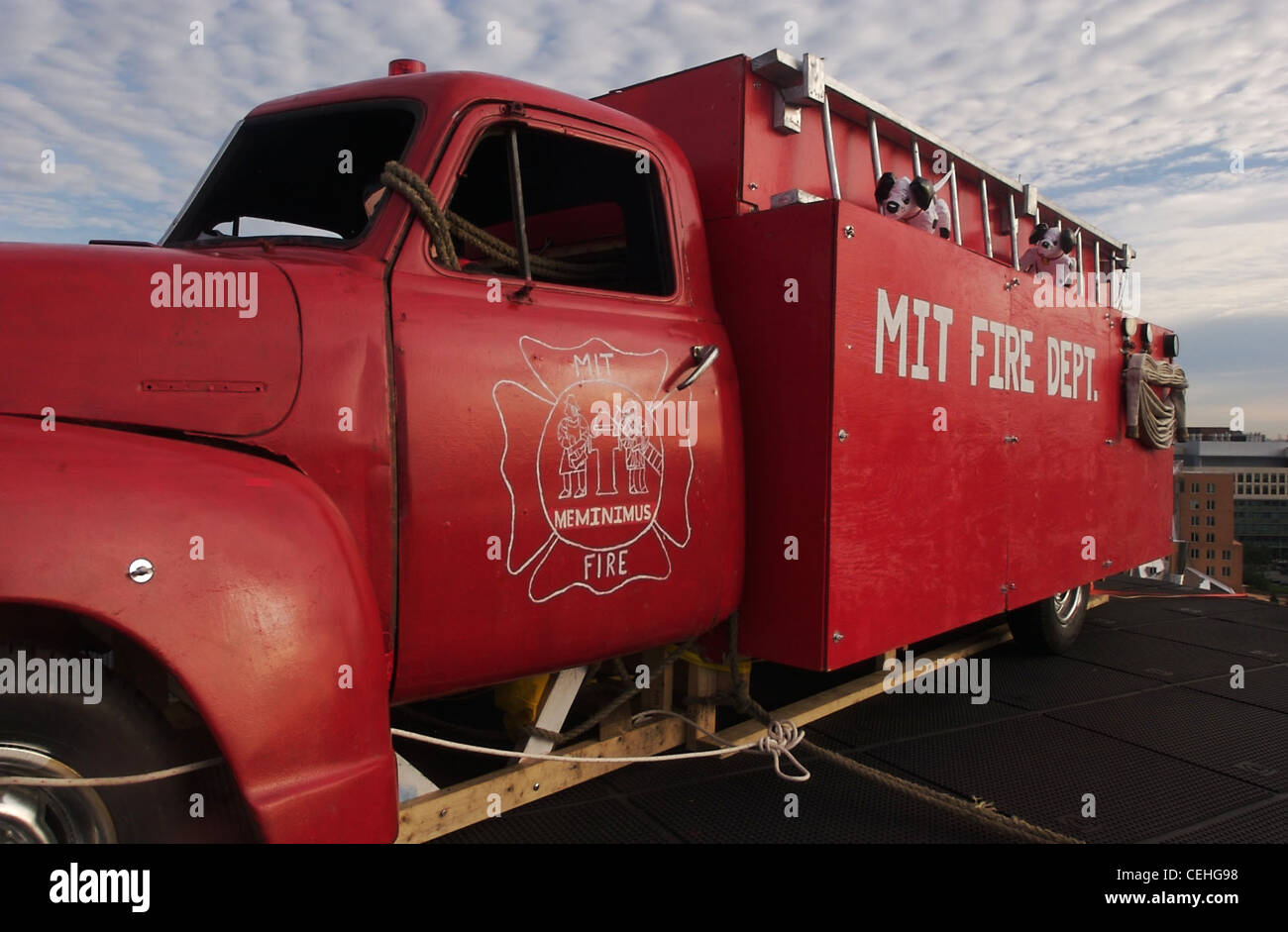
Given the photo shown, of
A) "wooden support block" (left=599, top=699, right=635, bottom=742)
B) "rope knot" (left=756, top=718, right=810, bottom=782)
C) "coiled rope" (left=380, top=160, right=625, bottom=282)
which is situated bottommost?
"rope knot" (left=756, top=718, right=810, bottom=782)

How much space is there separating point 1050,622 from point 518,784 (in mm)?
3723

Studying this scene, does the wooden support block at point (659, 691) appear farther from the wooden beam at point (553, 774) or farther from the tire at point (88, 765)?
the tire at point (88, 765)

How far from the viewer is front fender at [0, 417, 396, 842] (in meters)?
1.53

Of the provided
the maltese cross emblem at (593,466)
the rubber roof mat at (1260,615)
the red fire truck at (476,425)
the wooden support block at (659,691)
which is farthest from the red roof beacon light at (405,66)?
the rubber roof mat at (1260,615)

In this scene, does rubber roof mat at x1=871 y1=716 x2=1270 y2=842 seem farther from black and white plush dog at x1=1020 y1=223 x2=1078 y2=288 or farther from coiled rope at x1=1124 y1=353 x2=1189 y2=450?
black and white plush dog at x1=1020 y1=223 x2=1078 y2=288

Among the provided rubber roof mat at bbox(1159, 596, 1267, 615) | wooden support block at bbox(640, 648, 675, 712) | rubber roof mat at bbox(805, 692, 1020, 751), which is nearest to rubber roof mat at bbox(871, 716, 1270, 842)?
rubber roof mat at bbox(805, 692, 1020, 751)

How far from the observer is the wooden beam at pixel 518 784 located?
241 centimetres

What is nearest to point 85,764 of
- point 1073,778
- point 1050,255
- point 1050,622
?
point 1073,778

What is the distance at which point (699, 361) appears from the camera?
2.79 metres

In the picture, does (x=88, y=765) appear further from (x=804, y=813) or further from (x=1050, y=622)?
(x=1050, y=622)

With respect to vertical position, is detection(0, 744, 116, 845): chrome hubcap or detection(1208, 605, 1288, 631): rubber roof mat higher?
detection(0, 744, 116, 845): chrome hubcap

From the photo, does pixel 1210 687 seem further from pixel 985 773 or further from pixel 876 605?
pixel 876 605
